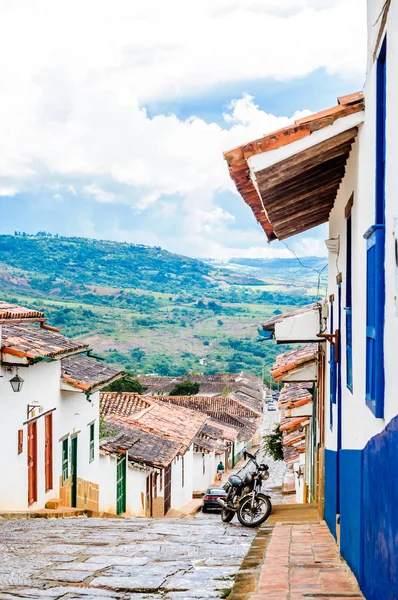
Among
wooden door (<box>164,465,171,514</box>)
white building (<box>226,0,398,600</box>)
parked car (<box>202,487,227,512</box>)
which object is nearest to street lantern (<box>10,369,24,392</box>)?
white building (<box>226,0,398,600</box>)

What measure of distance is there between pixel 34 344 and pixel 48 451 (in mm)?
2829

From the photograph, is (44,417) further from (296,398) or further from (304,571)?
(304,571)

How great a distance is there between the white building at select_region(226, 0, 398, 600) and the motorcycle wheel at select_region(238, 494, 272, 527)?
2568 millimetres

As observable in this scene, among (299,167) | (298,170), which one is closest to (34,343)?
(298,170)

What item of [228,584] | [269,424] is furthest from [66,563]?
[269,424]

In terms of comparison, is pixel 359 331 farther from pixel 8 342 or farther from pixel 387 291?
pixel 8 342

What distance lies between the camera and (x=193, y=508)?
32438 mm

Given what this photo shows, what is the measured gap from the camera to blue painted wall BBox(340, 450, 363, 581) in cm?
564

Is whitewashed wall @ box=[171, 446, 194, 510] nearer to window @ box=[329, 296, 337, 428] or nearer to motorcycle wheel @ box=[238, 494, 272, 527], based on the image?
motorcycle wheel @ box=[238, 494, 272, 527]

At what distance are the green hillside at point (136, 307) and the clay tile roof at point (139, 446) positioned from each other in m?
74.7

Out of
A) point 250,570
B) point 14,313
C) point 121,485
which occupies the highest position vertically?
point 14,313

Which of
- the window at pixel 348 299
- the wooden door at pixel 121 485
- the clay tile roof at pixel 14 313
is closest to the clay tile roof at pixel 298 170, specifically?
the window at pixel 348 299

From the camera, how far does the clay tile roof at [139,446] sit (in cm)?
2107

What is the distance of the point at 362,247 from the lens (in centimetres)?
578
